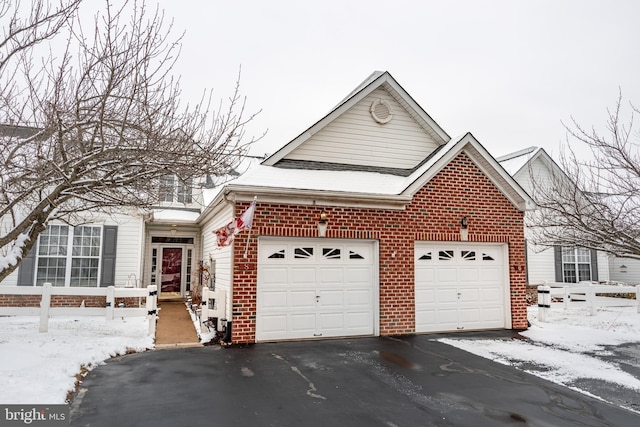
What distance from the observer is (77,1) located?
241 inches

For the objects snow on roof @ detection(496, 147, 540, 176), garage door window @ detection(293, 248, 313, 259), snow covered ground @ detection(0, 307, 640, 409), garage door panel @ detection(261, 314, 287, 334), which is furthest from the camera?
snow on roof @ detection(496, 147, 540, 176)

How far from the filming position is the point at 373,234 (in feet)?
34.0

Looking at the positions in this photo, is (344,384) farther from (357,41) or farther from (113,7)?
(357,41)

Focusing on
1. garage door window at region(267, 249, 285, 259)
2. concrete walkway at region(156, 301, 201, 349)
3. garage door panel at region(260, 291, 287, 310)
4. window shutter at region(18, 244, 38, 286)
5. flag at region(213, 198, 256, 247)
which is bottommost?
concrete walkway at region(156, 301, 201, 349)

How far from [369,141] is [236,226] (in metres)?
5.20

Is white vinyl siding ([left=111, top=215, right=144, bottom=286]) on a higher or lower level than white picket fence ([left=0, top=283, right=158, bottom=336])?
higher

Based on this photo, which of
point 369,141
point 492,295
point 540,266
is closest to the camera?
point 492,295

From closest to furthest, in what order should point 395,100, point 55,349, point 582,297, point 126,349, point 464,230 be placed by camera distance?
point 55,349 → point 126,349 → point 464,230 → point 395,100 → point 582,297

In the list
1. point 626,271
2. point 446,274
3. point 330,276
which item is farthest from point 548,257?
point 330,276

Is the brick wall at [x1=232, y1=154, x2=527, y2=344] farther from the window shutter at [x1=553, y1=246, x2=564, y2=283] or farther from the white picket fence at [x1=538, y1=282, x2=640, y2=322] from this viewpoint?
the window shutter at [x1=553, y1=246, x2=564, y2=283]

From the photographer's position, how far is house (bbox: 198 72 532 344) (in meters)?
9.52

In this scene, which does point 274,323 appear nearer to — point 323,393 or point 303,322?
point 303,322

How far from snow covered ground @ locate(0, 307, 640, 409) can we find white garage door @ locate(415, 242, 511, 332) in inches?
39.3

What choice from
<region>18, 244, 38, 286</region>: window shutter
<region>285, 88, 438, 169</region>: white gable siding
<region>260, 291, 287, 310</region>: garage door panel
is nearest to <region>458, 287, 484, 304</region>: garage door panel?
<region>285, 88, 438, 169</region>: white gable siding
